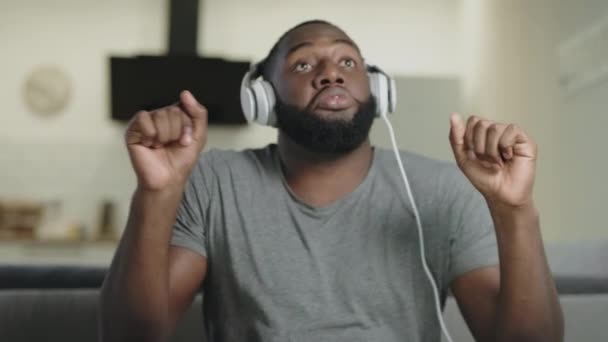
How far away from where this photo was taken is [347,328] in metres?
1.06

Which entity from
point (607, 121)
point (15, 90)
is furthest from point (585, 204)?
point (15, 90)

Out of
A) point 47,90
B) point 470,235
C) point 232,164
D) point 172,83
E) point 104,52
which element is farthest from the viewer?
point 104,52

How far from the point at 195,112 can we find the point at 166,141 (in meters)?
0.06

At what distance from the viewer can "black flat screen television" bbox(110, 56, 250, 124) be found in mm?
4195

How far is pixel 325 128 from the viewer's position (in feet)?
3.80

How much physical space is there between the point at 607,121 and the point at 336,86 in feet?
4.50

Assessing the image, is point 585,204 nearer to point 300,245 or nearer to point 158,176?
point 300,245

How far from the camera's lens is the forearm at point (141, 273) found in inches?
37.5

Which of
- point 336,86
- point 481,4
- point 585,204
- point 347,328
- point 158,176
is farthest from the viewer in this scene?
point 481,4

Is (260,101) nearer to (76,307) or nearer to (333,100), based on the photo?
(333,100)

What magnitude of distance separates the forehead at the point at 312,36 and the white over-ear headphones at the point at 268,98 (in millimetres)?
95

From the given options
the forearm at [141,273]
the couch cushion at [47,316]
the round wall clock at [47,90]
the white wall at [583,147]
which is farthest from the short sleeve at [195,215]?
the round wall clock at [47,90]

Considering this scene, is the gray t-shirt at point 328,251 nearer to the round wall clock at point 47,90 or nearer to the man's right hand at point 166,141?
the man's right hand at point 166,141

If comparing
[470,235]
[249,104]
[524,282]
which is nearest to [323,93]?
[249,104]
